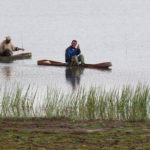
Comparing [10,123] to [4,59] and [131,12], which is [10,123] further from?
[131,12]

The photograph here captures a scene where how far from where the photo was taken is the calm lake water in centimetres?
3247

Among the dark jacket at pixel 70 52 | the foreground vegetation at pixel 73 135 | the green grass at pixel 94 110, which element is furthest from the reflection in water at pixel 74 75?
the foreground vegetation at pixel 73 135

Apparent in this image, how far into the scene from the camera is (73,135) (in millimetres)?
14453

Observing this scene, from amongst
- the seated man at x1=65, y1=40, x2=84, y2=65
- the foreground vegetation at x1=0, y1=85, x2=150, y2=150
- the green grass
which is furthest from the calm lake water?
the foreground vegetation at x1=0, y1=85, x2=150, y2=150

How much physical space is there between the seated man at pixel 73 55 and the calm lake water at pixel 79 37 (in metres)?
0.51

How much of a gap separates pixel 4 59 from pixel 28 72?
4.29 m

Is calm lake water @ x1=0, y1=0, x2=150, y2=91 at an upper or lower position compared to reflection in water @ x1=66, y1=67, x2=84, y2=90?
upper

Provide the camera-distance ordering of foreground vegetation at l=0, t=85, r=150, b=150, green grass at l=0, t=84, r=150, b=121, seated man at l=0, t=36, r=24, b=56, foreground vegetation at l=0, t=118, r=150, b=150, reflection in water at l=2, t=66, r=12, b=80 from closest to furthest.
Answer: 1. foreground vegetation at l=0, t=118, r=150, b=150
2. foreground vegetation at l=0, t=85, r=150, b=150
3. green grass at l=0, t=84, r=150, b=121
4. reflection in water at l=2, t=66, r=12, b=80
5. seated man at l=0, t=36, r=24, b=56

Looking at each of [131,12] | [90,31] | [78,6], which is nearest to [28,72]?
[90,31]

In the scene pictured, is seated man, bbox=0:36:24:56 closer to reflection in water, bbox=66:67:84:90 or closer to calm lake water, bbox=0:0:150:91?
calm lake water, bbox=0:0:150:91

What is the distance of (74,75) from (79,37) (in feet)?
94.4

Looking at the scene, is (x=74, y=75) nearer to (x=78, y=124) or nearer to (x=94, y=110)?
(x=94, y=110)

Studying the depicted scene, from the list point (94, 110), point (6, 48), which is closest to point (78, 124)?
point (94, 110)

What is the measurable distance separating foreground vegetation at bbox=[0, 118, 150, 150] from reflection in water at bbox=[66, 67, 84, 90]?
11468 mm
